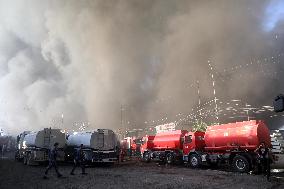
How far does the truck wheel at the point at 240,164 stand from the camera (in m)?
19.2

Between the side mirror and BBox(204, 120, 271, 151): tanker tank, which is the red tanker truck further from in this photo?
the side mirror

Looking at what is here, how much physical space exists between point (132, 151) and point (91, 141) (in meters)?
19.8

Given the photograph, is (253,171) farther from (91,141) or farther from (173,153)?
(91,141)

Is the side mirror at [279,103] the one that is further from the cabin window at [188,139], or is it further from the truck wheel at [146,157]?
the truck wheel at [146,157]

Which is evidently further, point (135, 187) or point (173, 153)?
point (173, 153)

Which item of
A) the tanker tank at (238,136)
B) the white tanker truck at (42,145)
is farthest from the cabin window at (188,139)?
the white tanker truck at (42,145)

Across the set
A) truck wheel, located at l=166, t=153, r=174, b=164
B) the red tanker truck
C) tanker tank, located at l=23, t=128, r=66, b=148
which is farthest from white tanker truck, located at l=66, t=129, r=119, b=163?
the red tanker truck

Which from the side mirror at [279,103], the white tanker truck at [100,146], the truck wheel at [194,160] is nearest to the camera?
the side mirror at [279,103]

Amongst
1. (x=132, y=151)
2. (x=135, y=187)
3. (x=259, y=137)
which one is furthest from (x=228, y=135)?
(x=132, y=151)

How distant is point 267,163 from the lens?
16.0 m

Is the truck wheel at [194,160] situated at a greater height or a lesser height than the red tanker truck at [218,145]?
lesser

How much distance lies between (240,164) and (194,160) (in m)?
4.56

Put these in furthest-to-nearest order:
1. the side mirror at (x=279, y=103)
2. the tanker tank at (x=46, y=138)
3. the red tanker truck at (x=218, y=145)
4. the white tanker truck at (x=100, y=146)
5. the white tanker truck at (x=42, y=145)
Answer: the tanker tank at (x=46, y=138), the white tanker truck at (x=42, y=145), the white tanker truck at (x=100, y=146), the red tanker truck at (x=218, y=145), the side mirror at (x=279, y=103)

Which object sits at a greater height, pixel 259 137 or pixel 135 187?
pixel 259 137
